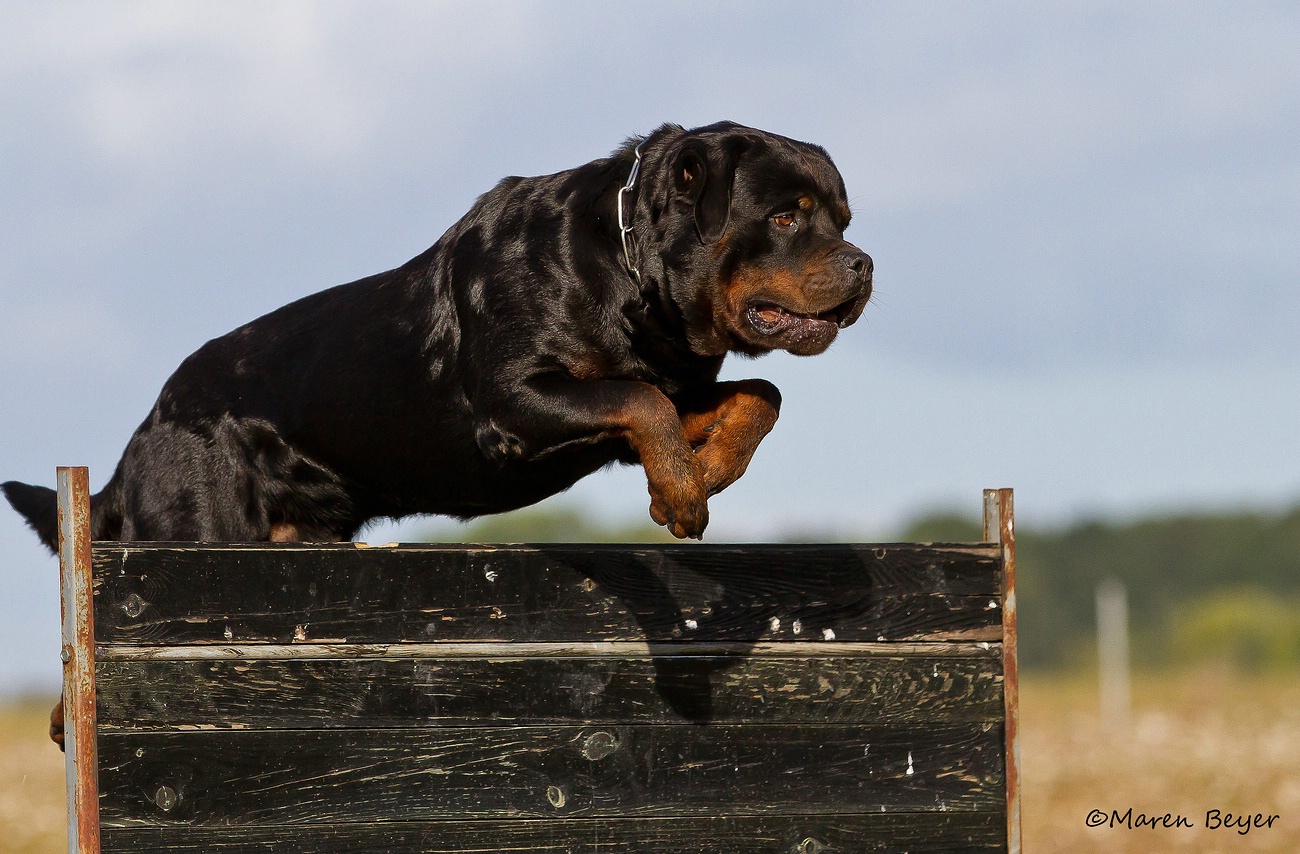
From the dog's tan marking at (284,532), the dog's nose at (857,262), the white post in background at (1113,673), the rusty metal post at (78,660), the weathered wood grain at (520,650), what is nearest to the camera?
the rusty metal post at (78,660)

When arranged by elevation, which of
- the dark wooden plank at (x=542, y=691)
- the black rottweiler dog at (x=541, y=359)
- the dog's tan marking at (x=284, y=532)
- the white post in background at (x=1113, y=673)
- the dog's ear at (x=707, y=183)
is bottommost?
the white post in background at (x=1113, y=673)

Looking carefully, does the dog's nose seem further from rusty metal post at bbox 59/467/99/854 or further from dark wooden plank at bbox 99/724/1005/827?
rusty metal post at bbox 59/467/99/854

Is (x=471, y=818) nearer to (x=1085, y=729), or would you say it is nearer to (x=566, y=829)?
(x=566, y=829)

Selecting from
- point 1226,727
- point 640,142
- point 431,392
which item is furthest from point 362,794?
point 1226,727

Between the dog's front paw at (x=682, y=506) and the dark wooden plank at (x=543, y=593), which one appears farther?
the dog's front paw at (x=682, y=506)

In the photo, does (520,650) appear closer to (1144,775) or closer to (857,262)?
(857,262)

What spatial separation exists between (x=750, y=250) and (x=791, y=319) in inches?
8.3

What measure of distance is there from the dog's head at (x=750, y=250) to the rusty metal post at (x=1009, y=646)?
0.63 meters

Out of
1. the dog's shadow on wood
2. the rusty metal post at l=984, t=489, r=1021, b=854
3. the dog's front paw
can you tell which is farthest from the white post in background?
the dog's front paw

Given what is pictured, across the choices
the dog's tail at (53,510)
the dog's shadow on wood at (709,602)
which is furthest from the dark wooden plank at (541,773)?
the dog's tail at (53,510)

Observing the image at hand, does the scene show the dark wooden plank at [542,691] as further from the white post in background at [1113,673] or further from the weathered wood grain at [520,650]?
the white post in background at [1113,673]

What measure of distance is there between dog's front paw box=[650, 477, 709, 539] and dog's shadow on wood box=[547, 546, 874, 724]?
6cm

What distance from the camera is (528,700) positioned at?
3.25m

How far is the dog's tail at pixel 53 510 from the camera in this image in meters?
4.45
